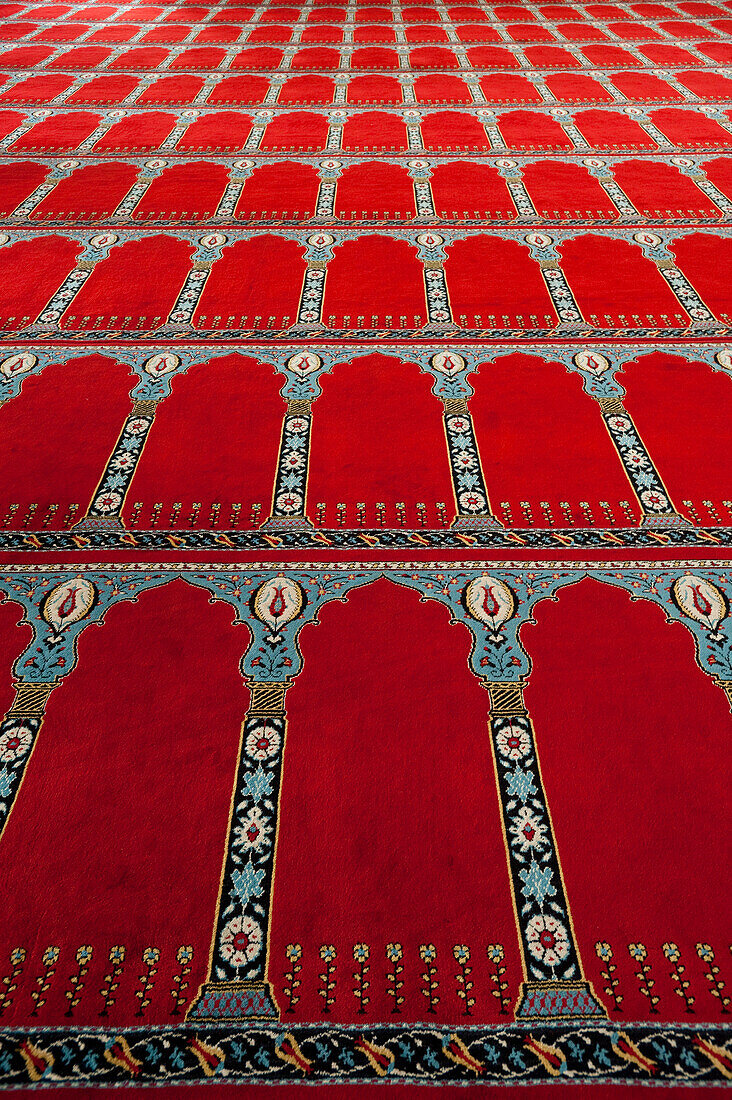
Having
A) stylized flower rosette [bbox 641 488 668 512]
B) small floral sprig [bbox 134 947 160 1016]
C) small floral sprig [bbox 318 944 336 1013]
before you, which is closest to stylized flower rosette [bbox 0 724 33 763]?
small floral sprig [bbox 134 947 160 1016]

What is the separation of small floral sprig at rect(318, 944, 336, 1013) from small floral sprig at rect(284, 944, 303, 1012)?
0.11 ft

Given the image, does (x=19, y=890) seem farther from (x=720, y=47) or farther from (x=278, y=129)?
(x=720, y=47)

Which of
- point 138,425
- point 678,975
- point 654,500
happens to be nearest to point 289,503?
point 138,425

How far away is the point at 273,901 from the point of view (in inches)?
47.6

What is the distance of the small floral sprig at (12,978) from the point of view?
1.10 meters

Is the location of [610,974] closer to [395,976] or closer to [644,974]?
[644,974]

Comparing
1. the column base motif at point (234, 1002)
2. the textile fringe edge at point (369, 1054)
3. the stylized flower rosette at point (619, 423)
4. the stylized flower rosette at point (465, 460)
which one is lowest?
the textile fringe edge at point (369, 1054)

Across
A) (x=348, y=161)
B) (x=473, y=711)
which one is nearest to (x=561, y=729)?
(x=473, y=711)

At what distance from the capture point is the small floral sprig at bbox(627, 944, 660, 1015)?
1096 mm

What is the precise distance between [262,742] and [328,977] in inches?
16.8

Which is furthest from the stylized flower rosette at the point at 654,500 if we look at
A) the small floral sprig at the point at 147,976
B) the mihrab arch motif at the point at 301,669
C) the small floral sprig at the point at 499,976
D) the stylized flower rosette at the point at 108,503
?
the small floral sprig at the point at 147,976

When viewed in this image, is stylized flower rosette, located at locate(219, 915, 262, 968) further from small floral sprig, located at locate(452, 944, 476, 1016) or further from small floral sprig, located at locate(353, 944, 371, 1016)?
small floral sprig, located at locate(452, 944, 476, 1016)

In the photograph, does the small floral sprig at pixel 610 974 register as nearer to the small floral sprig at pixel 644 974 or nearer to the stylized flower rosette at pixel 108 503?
the small floral sprig at pixel 644 974

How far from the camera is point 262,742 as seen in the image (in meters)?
1.41
